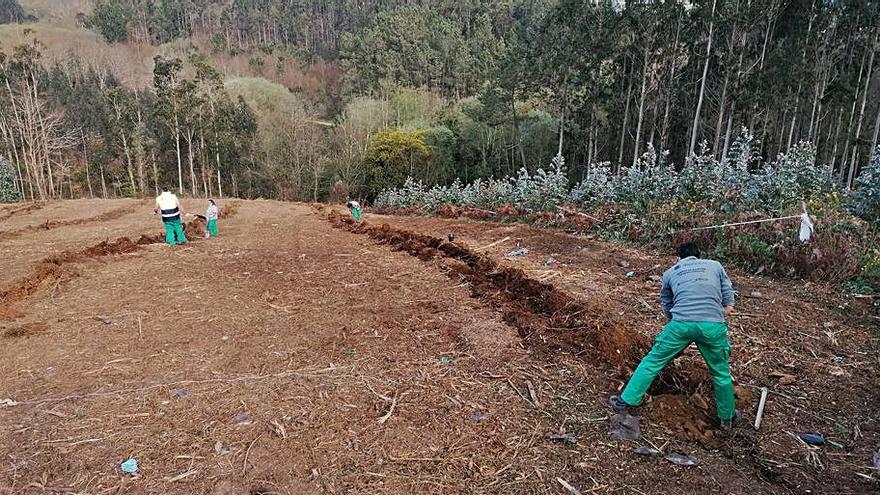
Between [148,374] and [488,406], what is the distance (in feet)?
10.2

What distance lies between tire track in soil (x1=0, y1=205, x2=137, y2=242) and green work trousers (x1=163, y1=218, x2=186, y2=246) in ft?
16.6

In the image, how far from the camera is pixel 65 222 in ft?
51.5

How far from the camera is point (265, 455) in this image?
3307 mm

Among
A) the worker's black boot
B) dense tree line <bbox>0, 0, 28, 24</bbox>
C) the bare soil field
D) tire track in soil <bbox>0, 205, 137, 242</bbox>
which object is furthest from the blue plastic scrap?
dense tree line <bbox>0, 0, 28, 24</bbox>

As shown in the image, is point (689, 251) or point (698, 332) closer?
point (698, 332)

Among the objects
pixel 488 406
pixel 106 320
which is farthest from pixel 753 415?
pixel 106 320

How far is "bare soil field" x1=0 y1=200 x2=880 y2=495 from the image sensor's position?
3.14m

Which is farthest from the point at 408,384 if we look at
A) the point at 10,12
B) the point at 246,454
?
the point at 10,12

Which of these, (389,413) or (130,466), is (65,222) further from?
(389,413)

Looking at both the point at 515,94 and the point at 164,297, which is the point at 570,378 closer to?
the point at 164,297

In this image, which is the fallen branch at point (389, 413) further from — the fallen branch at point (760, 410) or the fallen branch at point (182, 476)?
the fallen branch at point (760, 410)

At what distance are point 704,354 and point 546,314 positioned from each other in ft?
7.36

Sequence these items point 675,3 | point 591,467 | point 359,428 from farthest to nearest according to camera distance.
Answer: point 675,3 < point 359,428 < point 591,467

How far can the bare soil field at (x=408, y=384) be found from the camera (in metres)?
3.14
